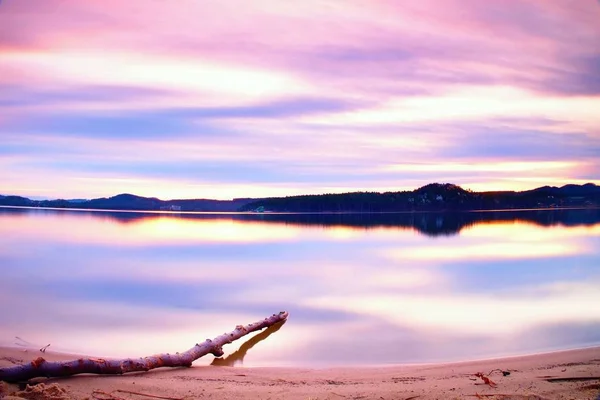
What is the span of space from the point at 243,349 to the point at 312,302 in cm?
523

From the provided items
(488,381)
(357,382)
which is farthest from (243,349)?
(488,381)

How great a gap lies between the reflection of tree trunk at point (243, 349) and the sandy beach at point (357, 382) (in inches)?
25.0

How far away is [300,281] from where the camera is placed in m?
18.1

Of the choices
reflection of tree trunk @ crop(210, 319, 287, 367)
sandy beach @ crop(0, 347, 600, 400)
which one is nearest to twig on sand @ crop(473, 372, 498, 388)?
sandy beach @ crop(0, 347, 600, 400)

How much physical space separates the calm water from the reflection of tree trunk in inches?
1.3

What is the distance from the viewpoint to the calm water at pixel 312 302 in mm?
9234

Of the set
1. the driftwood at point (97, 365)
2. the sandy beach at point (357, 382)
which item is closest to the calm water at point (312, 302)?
the driftwood at point (97, 365)

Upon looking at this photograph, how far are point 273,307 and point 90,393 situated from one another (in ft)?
26.4

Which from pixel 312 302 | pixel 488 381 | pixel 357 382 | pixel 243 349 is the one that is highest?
pixel 488 381

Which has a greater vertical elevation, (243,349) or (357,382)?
(357,382)

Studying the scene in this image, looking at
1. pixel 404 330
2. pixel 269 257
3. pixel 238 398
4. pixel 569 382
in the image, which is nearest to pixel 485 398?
pixel 569 382

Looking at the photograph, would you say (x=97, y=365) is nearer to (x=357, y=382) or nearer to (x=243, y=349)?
(x=357, y=382)

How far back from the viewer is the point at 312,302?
13.9 meters

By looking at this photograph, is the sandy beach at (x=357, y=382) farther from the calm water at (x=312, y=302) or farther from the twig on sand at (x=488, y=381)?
the calm water at (x=312, y=302)
